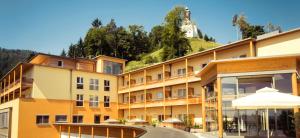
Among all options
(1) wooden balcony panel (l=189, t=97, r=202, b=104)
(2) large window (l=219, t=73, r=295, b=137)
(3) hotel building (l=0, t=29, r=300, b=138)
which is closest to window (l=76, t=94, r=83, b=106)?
(3) hotel building (l=0, t=29, r=300, b=138)

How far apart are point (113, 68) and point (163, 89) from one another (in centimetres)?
1357

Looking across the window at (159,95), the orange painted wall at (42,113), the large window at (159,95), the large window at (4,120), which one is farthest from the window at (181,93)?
the large window at (4,120)

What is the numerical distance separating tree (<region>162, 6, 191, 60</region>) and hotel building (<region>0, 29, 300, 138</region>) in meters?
25.5

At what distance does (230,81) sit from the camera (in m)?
19.5

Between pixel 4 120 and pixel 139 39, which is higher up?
pixel 139 39

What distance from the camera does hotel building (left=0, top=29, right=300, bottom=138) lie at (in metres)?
18.8

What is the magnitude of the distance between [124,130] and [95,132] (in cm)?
683

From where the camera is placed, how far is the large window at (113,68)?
173ft

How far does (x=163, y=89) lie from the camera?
142 feet

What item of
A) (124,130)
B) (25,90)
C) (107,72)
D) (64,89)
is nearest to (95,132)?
(124,130)

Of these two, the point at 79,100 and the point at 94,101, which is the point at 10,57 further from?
the point at 79,100

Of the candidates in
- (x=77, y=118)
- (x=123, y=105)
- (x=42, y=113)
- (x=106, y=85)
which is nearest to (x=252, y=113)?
(x=42, y=113)

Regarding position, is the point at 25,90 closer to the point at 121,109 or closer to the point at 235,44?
the point at 121,109

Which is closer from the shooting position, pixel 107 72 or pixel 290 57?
pixel 290 57
